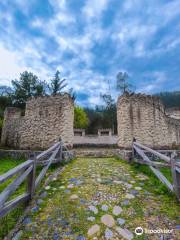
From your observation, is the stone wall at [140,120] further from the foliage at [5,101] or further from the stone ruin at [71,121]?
the foliage at [5,101]

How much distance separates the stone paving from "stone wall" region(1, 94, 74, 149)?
323 centimetres

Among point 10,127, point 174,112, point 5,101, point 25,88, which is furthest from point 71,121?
point 25,88

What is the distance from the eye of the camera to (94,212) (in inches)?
102

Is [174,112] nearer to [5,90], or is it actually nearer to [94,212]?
[94,212]

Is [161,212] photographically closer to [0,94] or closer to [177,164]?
[177,164]

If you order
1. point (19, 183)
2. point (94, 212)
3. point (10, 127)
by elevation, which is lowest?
point (94, 212)

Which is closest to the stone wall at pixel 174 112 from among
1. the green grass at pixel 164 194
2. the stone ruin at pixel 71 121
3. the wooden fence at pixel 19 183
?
the stone ruin at pixel 71 121

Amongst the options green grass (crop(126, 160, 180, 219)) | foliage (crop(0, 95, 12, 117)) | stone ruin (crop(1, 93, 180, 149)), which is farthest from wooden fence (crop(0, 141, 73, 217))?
foliage (crop(0, 95, 12, 117))

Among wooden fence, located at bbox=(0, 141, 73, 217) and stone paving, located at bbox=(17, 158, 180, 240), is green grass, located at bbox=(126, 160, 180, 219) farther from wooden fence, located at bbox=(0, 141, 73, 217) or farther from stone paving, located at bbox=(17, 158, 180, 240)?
wooden fence, located at bbox=(0, 141, 73, 217)

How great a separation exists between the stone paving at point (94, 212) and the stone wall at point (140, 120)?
2934 millimetres

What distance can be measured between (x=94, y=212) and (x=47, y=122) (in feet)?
18.0

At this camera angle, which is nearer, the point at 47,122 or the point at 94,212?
the point at 94,212

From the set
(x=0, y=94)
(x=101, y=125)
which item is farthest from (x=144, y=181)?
(x=101, y=125)

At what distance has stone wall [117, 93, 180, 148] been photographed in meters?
6.68
